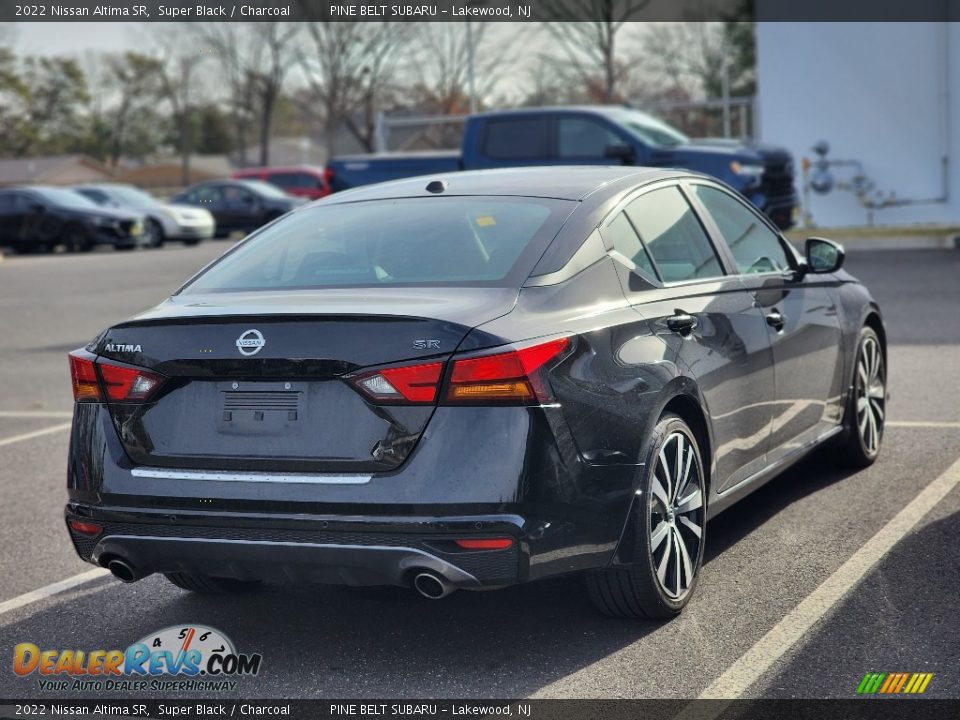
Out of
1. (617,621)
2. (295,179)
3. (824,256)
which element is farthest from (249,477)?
(295,179)

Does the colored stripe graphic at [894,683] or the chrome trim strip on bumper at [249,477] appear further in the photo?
the chrome trim strip on bumper at [249,477]

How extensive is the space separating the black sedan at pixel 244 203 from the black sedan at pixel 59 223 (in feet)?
10.4

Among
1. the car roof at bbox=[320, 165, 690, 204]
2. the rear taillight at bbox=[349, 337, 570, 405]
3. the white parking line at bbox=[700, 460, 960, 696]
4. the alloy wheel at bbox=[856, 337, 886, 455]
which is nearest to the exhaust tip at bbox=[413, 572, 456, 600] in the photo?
the rear taillight at bbox=[349, 337, 570, 405]

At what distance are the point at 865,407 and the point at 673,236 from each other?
6.63 feet

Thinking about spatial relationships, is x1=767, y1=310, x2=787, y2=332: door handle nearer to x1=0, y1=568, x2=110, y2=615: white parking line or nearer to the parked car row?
x1=0, y1=568, x2=110, y2=615: white parking line

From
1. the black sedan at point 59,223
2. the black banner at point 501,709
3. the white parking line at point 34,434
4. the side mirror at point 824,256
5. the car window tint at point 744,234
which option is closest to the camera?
the black banner at point 501,709

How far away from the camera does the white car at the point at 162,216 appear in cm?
3381

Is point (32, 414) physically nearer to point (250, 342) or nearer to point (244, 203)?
point (250, 342)

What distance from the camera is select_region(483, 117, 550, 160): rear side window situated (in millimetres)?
18078

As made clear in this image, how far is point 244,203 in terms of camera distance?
117ft

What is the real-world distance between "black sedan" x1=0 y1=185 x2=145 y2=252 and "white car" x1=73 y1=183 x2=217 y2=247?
99cm

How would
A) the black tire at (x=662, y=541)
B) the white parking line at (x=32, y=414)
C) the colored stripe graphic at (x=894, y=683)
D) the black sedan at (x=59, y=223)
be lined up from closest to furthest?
the colored stripe graphic at (x=894, y=683) → the black tire at (x=662, y=541) → the white parking line at (x=32, y=414) → the black sedan at (x=59, y=223)

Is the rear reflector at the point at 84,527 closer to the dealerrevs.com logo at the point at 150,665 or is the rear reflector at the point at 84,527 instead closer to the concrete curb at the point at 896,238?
the dealerrevs.com logo at the point at 150,665

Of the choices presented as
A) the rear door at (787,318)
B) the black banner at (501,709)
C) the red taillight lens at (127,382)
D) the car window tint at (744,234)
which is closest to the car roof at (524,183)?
the car window tint at (744,234)
